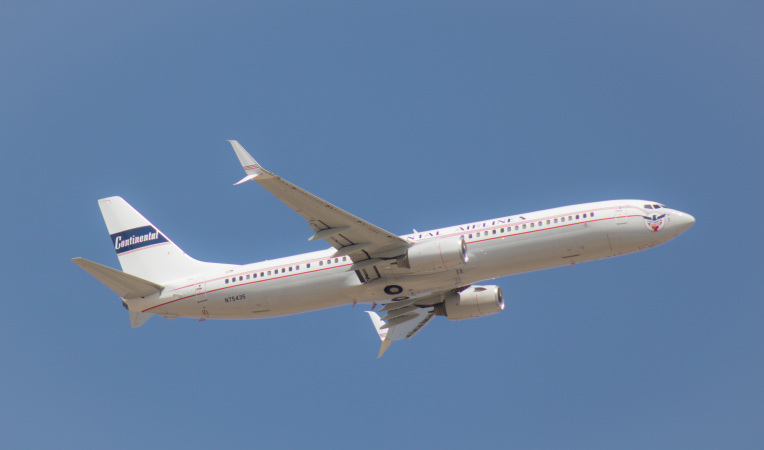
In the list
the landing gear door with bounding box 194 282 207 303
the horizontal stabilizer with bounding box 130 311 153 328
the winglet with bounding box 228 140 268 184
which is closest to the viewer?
the winglet with bounding box 228 140 268 184

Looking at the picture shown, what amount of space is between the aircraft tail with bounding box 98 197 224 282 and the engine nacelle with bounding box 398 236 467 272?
464 inches

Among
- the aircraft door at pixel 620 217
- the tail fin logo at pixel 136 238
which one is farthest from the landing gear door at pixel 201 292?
the aircraft door at pixel 620 217

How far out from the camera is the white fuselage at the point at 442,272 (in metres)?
45.2

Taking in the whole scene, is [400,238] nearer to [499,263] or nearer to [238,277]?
[499,263]

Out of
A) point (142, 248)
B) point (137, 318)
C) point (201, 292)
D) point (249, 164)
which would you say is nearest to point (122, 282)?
point (137, 318)

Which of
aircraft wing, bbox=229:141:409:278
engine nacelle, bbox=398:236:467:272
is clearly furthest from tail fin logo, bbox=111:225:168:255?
engine nacelle, bbox=398:236:467:272

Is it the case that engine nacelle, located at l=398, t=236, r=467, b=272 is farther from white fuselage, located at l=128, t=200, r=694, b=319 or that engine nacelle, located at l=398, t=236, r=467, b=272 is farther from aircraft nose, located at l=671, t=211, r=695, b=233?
aircraft nose, located at l=671, t=211, r=695, b=233

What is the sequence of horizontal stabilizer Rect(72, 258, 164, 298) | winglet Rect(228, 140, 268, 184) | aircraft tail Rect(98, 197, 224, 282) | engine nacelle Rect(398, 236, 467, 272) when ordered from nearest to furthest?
winglet Rect(228, 140, 268, 184) → engine nacelle Rect(398, 236, 467, 272) → horizontal stabilizer Rect(72, 258, 164, 298) → aircraft tail Rect(98, 197, 224, 282)

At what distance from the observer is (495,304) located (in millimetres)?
51438

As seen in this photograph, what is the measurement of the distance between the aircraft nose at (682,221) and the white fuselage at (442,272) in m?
0.05

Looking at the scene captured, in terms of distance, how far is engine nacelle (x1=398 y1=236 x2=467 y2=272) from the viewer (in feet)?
146

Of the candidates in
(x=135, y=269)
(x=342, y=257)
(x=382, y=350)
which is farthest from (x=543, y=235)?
(x=135, y=269)

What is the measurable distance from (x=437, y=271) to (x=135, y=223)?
19.3 metres

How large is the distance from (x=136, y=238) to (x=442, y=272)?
1896 centimetres
